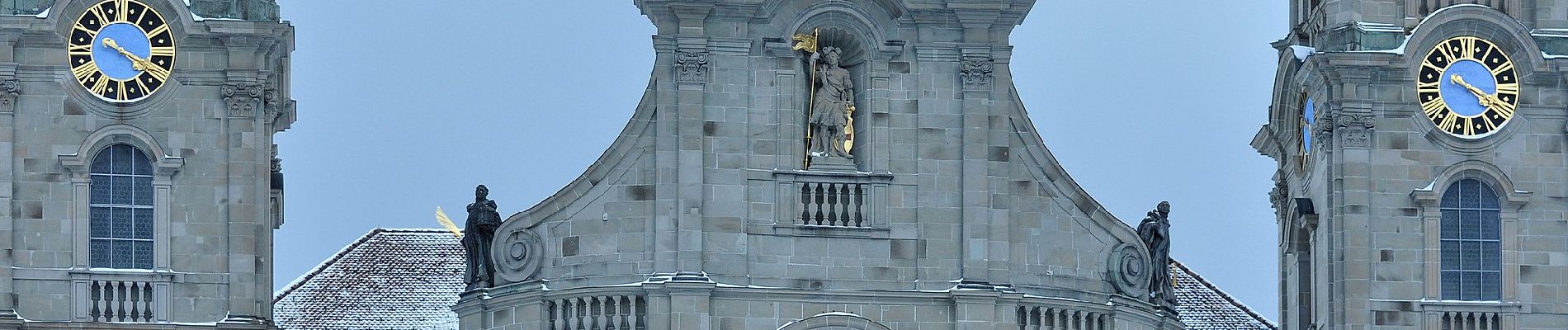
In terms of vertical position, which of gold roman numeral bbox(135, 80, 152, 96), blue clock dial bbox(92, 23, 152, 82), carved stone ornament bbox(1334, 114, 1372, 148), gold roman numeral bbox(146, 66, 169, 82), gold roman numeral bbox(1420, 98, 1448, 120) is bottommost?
carved stone ornament bbox(1334, 114, 1372, 148)

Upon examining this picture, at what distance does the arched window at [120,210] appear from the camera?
2623 inches

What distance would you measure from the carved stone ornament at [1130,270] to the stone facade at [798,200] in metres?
0.65

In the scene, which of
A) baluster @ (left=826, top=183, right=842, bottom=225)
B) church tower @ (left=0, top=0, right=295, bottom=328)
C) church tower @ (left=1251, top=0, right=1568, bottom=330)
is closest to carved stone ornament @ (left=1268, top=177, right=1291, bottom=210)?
church tower @ (left=1251, top=0, right=1568, bottom=330)

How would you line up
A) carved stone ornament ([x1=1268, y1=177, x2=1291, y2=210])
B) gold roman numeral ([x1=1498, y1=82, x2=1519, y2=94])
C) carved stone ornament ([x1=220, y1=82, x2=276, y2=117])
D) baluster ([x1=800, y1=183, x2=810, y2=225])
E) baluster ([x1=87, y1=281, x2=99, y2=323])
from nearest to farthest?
baluster ([x1=87, y1=281, x2=99, y2=323]), baluster ([x1=800, y1=183, x2=810, y2=225]), carved stone ornament ([x1=220, y1=82, x2=276, y2=117]), gold roman numeral ([x1=1498, y1=82, x2=1519, y2=94]), carved stone ornament ([x1=1268, y1=177, x2=1291, y2=210])

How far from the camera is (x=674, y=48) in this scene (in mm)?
66438

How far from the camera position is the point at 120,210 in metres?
66.8

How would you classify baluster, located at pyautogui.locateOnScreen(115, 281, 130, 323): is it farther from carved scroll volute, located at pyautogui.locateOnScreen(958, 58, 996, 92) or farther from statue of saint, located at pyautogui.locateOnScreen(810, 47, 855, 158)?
carved scroll volute, located at pyautogui.locateOnScreen(958, 58, 996, 92)

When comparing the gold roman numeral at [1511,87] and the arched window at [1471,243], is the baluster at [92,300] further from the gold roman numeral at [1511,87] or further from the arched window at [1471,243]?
the gold roman numeral at [1511,87]

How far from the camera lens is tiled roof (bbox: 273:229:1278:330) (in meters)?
77.2

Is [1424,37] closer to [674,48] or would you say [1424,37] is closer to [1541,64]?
[1541,64]

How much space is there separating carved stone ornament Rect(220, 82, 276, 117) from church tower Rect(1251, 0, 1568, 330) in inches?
572

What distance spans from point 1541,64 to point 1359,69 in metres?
2.58

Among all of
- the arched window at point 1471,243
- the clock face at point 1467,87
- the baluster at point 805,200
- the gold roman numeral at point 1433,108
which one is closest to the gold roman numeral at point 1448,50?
the clock face at point 1467,87

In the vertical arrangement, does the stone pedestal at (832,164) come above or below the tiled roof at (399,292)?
above
